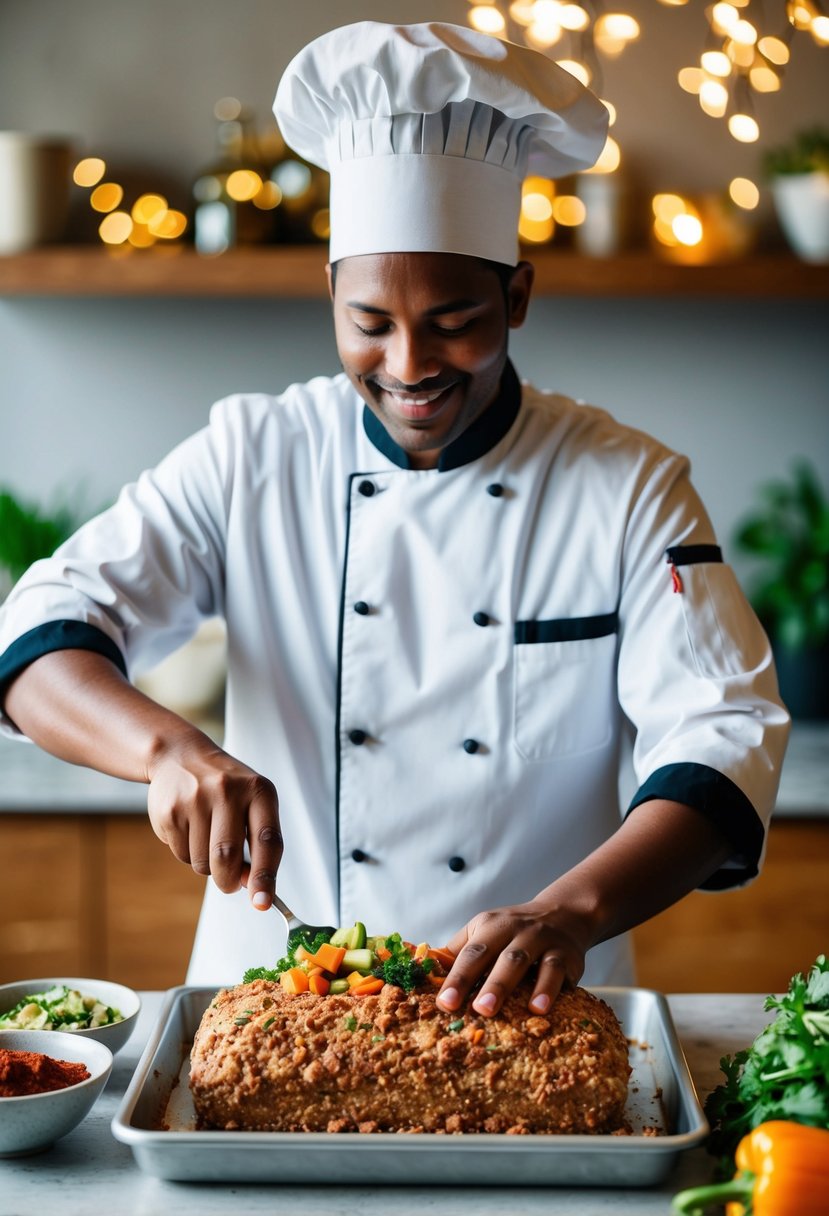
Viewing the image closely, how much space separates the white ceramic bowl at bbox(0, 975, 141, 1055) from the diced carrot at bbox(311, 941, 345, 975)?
0.74 feet

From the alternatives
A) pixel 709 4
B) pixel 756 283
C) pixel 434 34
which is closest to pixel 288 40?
pixel 709 4

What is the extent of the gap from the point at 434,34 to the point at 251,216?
1643 mm

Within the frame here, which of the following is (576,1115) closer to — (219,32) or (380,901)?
(380,901)

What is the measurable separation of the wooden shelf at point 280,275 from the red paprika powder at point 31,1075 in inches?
85.1

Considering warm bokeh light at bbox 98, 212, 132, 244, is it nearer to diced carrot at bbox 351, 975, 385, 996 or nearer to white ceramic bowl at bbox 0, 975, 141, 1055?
white ceramic bowl at bbox 0, 975, 141, 1055

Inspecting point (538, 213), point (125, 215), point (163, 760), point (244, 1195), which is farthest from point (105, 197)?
point (244, 1195)

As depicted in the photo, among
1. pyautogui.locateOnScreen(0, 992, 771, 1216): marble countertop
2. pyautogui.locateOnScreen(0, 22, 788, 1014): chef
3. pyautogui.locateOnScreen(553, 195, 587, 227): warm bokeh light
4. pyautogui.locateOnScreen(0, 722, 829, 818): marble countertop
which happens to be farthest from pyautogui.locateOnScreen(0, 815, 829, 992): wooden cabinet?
pyautogui.locateOnScreen(0, 992, 771, 1216): marble countertop

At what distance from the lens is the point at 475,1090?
1184mm

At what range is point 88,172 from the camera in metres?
3.33

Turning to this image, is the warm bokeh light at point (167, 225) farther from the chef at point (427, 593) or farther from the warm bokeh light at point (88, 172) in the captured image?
the chef at point (427, 593)

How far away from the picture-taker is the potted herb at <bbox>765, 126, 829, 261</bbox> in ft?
10.3

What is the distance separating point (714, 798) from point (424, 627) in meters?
0.51

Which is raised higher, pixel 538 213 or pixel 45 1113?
pixel 538 213

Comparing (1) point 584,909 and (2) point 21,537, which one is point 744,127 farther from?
(2) point 21,537
